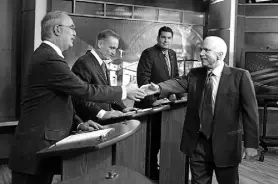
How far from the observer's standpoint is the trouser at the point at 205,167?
2.55 m

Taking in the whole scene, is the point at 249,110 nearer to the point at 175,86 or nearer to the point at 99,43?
the point at 175,86

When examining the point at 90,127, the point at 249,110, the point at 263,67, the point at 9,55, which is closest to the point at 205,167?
the point at 249,110

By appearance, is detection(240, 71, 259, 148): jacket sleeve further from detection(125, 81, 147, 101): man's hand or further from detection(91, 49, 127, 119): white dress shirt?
detection(91, 49, 127, 119): white dress shirt

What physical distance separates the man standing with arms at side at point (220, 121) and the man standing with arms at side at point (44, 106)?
90cm

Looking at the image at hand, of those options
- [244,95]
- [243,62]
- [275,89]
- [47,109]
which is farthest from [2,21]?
[275,89]

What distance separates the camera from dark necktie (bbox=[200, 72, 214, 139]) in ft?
8.25

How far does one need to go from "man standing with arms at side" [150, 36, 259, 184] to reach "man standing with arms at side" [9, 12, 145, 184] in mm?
904

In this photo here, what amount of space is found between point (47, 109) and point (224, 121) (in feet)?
4.09

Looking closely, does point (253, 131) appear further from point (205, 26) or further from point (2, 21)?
point (205, 26)

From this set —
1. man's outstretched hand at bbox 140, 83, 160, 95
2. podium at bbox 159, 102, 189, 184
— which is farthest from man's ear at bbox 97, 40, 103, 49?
podium at bbox 159, 102, 189, 184

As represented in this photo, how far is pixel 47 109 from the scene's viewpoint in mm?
1913

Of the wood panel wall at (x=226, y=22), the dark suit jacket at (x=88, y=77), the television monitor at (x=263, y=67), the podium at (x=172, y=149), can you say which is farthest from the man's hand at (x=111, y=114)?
the wood panel wall at (x=226, y=22)

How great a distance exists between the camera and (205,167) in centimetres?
257

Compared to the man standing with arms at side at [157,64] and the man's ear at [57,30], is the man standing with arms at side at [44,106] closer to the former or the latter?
the man's ear at [57,30]
